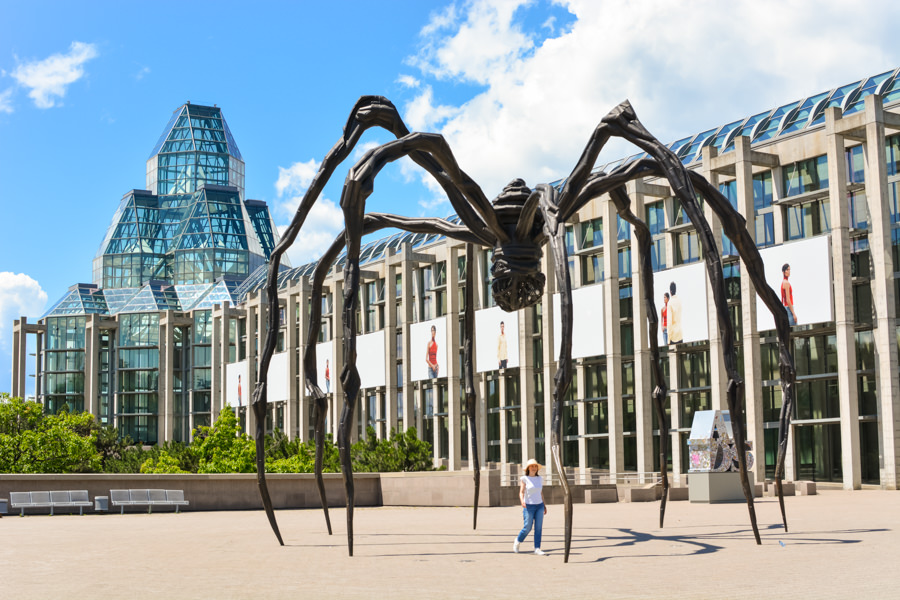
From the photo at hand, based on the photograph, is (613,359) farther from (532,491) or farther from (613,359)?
(532,491)

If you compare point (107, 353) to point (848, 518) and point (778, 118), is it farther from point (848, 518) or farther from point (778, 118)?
point (848, 518)

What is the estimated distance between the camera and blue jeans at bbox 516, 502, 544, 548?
35.6 ft

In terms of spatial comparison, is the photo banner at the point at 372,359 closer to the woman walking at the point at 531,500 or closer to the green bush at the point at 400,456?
the green bush at the point at 400,456

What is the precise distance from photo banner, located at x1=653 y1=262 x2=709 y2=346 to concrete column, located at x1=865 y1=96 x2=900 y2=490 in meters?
6.54

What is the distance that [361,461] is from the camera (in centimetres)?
3186

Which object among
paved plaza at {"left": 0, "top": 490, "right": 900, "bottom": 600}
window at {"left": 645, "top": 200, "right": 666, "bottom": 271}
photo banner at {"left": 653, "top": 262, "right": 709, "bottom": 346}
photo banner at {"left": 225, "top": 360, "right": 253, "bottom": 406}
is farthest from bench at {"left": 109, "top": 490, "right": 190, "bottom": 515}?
photo banner at {"left": 225, "top": 360, "right": 253, "bottom": 406}

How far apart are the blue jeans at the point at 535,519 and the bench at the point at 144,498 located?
1388cm

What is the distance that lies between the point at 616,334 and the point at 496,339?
23.3 ft

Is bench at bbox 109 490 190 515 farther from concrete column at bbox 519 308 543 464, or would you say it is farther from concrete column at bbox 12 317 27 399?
concrete column at bbox 12 317 27 399

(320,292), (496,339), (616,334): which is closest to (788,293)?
(616,334)

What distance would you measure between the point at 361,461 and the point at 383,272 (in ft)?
91.5

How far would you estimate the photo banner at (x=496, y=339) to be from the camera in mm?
45375

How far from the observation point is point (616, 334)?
41.1 metres

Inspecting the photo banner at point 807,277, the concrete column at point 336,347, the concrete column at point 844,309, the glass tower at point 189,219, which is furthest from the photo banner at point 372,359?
the glass tower at point 189,219
